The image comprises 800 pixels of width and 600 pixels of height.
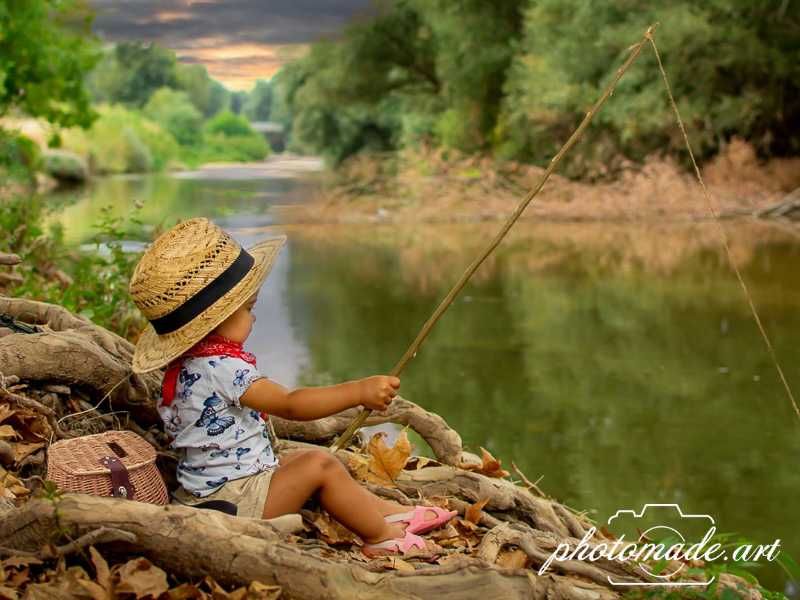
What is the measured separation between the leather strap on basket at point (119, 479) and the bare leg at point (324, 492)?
369mm

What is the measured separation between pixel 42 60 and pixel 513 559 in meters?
10.7

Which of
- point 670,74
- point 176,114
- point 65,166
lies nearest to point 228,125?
point 176,114

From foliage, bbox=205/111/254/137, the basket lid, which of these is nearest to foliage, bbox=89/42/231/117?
foliage, bbox=205/111/254/137

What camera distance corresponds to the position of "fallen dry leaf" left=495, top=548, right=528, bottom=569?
11.3 ft

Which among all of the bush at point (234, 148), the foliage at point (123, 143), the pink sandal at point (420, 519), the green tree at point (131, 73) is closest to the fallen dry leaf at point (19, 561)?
the pink sandal at point (420, 519)

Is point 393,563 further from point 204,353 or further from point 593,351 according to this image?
point 593,351

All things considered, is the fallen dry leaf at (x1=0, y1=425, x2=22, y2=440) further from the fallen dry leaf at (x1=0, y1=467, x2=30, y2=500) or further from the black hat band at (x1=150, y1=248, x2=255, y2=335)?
the black hat band at (x1=150, y1=248, x2=255, y2=335)

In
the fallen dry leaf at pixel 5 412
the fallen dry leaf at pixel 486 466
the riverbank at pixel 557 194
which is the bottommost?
the riverbank at pixel 557 194

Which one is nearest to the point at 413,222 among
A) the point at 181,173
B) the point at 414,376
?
the point at 414,376

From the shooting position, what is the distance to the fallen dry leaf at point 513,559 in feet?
11.3

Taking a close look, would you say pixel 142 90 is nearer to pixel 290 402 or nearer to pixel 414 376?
pixel 414 376

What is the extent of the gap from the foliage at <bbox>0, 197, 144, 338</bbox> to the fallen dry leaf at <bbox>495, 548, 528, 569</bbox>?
3.43 meters

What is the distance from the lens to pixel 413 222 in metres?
20.1

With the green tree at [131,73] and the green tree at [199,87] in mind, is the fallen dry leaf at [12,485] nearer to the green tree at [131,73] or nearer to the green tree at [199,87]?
the green tree at [131,73]
